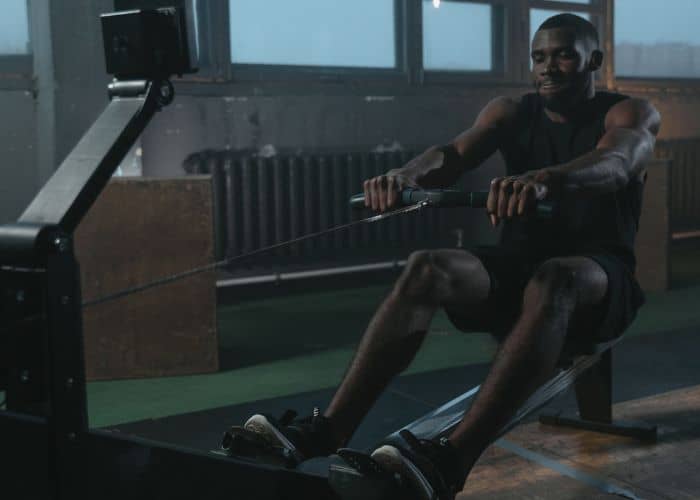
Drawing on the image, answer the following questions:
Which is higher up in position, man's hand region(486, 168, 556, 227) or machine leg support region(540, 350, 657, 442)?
man's hand region(486, 168, 556, 227)

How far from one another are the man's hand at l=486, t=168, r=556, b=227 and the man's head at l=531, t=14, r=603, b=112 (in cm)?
55

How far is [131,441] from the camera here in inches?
51.5

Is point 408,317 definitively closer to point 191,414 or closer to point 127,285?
point 191,414

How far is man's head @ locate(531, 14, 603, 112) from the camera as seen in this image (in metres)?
2.07

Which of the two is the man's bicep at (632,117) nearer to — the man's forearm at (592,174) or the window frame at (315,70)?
the man's forearm at (592,174)

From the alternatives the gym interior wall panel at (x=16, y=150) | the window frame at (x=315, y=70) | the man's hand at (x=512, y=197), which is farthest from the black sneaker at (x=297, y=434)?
the window frame at (x=315, y=70)

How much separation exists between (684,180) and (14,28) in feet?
15.5

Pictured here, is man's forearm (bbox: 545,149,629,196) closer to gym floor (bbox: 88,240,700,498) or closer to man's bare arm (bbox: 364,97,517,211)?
man's bare arm (bbox: 364,97,517,211)

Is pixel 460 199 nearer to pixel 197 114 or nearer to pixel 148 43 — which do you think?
pixel 148 43

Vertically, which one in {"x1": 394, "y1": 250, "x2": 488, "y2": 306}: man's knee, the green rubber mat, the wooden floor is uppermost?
{"x1": 394, "y1": 250, "x2": 488, "y2": 306}: man's knee

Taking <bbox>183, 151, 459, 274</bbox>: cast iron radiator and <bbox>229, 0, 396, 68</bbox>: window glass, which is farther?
<bbox>229, 0, 396, 68</bbox>: window glass

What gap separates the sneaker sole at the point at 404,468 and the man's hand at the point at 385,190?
0.58 meters

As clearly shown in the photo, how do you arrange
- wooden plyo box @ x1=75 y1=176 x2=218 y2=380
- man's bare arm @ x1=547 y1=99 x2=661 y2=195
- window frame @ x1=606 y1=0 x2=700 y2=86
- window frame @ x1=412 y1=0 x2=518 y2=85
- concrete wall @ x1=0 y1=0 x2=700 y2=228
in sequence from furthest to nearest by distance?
window frame @ x1=606 y1=0 x2=700 y2=86 < window frame @ x1=412 y1=0 x2=518 y2=85 < concrete wall @ x1=0 y1=0 x2=700 y2=228 < wooden plyo box @ x1=75 y1=176 x2=218 y2=380 < man's bare arm @ x1=547 y1=99 x2=661 y2=195

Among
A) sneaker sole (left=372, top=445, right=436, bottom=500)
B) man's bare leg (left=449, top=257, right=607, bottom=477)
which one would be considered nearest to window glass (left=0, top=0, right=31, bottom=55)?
man's bare leg (left=449, top=257, right=607, bottom=477)
